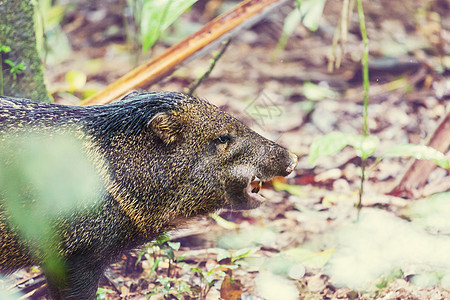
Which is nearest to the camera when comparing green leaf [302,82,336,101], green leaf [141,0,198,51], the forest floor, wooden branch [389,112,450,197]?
the forest floor

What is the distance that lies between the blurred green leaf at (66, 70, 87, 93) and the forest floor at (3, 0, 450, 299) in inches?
2.9

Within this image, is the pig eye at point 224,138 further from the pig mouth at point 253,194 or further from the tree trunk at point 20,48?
the tree trunk at point 20,48

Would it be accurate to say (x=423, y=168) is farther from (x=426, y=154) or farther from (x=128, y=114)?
(x=128, y=114)

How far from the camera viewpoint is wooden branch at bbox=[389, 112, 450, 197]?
16.8ft

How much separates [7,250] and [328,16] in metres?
6.02

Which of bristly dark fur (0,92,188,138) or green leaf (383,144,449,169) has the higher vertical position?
bristly dark fur (0,92,188,138)

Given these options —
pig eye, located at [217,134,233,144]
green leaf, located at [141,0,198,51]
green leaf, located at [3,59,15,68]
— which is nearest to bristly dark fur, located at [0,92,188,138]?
pig eye, located at [217,134,233,144]

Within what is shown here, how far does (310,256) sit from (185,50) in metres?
1.91

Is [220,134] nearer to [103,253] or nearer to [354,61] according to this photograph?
[103,253]

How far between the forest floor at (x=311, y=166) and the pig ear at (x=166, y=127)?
0.62m

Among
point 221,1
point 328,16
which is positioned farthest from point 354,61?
point 221,1

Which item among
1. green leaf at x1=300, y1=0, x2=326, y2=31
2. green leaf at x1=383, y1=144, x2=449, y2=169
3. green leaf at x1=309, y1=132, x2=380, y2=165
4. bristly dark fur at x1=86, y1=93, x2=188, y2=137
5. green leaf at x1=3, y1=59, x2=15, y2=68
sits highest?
green leaf at x1=3, y1=59, x2=15, y2=68

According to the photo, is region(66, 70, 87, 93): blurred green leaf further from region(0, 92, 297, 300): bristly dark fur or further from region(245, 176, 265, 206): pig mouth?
region(245, 176, 265, 206): pig mouth

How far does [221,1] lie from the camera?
8.20 meters
